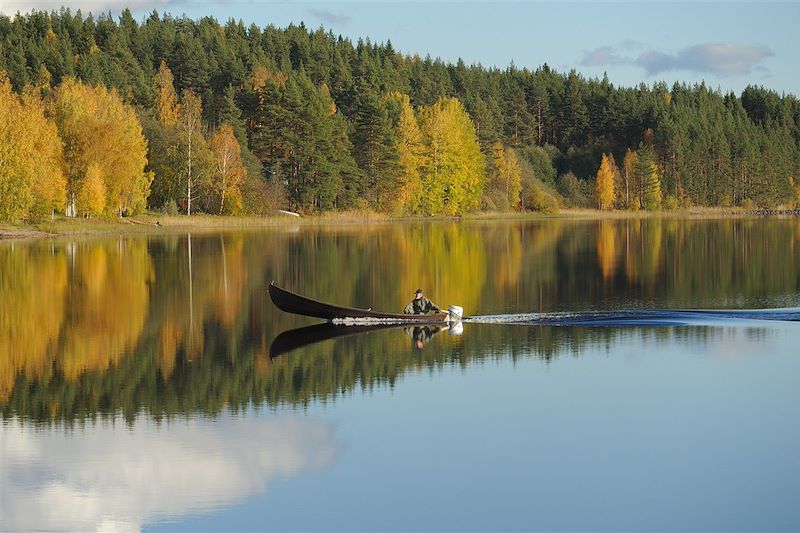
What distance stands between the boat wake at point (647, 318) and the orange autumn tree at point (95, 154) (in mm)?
55375

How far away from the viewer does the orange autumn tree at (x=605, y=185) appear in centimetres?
14912

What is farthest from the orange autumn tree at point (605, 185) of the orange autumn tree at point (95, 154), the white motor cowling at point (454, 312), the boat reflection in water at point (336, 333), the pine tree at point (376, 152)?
the white motor cowling at point (454, 312)

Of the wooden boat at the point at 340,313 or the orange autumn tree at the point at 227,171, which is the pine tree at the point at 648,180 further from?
the wooden boat at the point at 340,313

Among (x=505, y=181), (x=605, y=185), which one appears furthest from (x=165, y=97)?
(x=605, y=185)

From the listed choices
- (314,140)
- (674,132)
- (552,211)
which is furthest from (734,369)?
(674,132)

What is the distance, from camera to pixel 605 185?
491ft

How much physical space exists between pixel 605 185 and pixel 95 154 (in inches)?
3274

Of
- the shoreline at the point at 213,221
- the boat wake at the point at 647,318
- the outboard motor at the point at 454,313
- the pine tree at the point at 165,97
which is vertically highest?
the pine tree at the point at 165,97

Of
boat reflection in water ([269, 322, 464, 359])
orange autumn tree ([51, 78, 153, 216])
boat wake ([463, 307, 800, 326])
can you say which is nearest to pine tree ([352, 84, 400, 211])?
orange autumn tree ([51, 78, 153, 216])

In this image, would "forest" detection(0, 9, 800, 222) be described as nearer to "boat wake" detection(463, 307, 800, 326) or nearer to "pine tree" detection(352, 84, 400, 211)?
"pine tree" detection(352, 84, 400, 211)

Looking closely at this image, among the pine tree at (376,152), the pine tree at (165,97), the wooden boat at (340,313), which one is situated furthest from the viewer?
the pine tree at (165,97)

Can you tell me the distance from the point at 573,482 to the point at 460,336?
560 inches

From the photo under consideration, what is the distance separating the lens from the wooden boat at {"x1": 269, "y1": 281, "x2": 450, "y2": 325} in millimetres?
30984

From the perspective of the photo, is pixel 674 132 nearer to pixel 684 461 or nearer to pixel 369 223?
pixel 369 223
